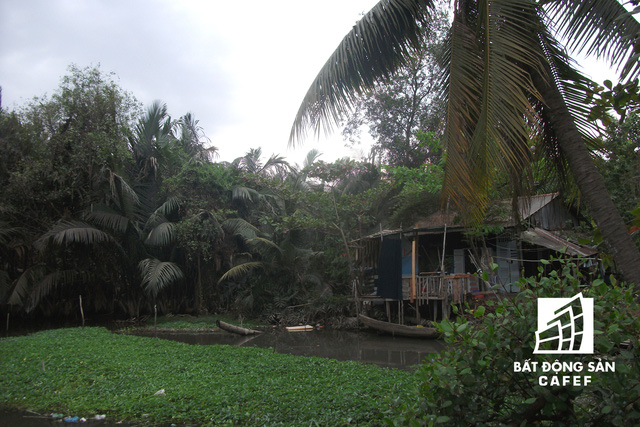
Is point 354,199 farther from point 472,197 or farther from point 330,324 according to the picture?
point 472,197

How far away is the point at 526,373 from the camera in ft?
6.97

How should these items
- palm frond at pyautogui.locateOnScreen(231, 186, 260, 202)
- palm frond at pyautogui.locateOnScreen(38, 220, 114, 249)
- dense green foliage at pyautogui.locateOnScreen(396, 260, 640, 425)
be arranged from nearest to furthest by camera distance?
dense green foliage at pyautogui.locateOnScreen(396, 260, 640, 425) < palm frond at pyautogui.locateOnScreen(38, 220, 114, 249) < palm frond at pyautogui.locateOnScreen(231, 186, 260, 202)

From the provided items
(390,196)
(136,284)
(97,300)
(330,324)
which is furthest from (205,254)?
(390,196)

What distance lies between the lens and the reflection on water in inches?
384

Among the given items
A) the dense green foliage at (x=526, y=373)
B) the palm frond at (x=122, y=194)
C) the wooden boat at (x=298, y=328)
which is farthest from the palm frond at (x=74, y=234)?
the dense green foliage at (x=526, y=373)

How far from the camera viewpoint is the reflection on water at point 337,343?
9.74m

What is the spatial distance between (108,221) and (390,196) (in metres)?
10.8

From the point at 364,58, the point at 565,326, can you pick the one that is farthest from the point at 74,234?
the point at 565,326

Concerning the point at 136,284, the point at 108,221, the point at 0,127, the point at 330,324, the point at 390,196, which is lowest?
the point at 330,324

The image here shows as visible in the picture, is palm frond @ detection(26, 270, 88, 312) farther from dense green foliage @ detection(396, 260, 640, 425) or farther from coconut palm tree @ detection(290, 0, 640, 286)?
dense green foliage @ detection(396, 260, 640, 425)

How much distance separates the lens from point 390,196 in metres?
18.4

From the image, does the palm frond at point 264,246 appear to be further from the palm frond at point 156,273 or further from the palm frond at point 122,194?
the palm frond at point 122,194

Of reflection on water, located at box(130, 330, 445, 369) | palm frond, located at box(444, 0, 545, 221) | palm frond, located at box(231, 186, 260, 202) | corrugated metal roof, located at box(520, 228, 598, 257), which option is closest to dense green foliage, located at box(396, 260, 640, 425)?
palm frond, located at box(444, 0, 545, 221)

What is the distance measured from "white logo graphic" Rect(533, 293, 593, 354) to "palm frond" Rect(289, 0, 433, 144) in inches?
134
